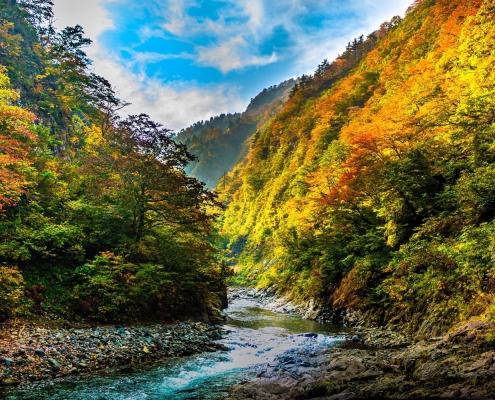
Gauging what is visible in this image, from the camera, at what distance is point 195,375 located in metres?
9.25

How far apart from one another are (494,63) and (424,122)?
244 inches

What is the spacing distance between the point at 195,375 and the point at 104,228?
967cm

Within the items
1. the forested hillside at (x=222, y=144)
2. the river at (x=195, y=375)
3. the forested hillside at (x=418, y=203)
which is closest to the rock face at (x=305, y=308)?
the forested hillside at (x=418, y=203)

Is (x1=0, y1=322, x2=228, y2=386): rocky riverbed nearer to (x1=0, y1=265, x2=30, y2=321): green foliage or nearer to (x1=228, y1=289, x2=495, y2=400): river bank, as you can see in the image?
(x1=0, y1=265, x2=30, y2=321): green foliage

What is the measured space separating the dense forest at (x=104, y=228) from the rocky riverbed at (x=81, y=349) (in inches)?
61.0

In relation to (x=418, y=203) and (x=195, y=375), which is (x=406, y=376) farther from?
(x=418, y=203)

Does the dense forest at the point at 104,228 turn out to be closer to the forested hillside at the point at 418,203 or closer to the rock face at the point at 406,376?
the rock face at the point at 406,376

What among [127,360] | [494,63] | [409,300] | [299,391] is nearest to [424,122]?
[494,63]

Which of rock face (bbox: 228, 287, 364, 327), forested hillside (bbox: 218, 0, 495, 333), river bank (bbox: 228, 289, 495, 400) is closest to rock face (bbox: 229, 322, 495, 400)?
river bank (bbox: 228, 289, 495, 400)

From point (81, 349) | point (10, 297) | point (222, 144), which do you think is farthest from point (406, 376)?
point (222, 144)

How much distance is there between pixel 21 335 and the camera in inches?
370

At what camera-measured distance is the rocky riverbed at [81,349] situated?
7.96m

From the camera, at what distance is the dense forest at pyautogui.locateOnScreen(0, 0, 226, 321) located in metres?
12.2

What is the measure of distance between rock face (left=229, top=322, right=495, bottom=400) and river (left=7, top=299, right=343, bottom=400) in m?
1.30
